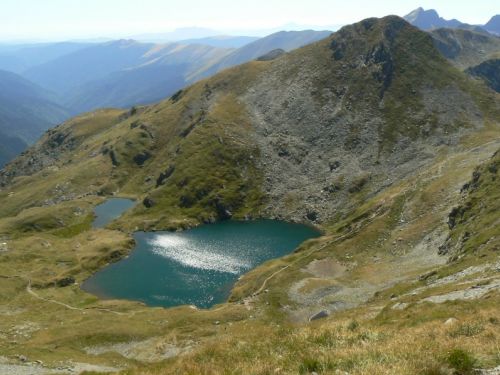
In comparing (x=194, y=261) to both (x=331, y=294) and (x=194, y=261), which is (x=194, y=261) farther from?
(x=331, y=294)

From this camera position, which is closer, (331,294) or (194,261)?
(331,294)

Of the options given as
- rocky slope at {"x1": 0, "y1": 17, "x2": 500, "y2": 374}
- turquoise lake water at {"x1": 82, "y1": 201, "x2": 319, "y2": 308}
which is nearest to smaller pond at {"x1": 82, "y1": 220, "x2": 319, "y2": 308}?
turquoise lake water at {"x1": 82, "y1": 201, "x2": 319, "y2": 308}

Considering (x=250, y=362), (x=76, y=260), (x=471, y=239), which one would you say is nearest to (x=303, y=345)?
(x=250, y=362)

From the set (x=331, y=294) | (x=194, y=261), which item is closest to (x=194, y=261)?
(x=194, y=261)

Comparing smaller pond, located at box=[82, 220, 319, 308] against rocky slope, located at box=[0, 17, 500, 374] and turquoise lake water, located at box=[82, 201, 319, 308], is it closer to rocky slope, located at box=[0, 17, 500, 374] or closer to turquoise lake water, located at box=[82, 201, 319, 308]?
turquoise lake water, located at box=[82, 201, 319, 308]

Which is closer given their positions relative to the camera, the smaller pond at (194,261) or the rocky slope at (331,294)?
the rocky slope at (331,294)

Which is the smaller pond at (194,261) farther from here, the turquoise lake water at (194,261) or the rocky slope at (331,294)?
the rocky slope at (331,294)

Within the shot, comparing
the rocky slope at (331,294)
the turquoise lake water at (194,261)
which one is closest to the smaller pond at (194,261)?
the turquoise lake water at (194,261)

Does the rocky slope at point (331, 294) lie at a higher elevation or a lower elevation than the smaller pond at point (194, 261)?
higher
